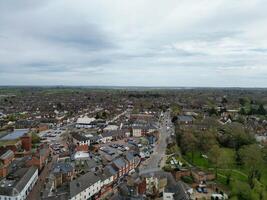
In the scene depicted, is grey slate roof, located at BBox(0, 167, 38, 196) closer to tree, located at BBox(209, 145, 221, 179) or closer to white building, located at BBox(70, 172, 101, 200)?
white building, located at BBox(70, 172, 101, 200)

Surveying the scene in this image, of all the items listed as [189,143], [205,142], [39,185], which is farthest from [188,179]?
[39,185]

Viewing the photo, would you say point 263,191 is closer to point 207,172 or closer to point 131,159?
point 207,172

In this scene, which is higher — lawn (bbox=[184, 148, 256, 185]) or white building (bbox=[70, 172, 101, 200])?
white building (bbox=[70, 172, 101, 200])

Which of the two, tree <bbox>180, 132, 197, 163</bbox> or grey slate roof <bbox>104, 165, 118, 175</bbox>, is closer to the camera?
grey slate roof <bbox>104, 165, 118, 175</bbox>

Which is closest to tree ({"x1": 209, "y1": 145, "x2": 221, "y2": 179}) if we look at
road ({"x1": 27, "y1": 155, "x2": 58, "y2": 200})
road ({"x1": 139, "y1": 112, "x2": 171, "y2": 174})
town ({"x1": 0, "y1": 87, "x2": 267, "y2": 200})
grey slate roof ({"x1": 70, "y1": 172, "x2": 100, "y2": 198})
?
town ({"x1": 0, "y1": 87, "x2": 267, "y2": 200})

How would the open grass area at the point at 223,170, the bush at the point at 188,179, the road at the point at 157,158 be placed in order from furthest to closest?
the road at the point at 157,158
the open grass area at the point at 223,170
the bush at the point at 188,179

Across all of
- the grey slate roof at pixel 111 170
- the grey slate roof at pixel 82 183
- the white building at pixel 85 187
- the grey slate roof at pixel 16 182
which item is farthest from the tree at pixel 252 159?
the grey slate roof at pixel 16 182

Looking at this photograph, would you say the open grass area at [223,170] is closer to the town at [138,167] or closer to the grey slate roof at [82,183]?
the town at [138,167]
